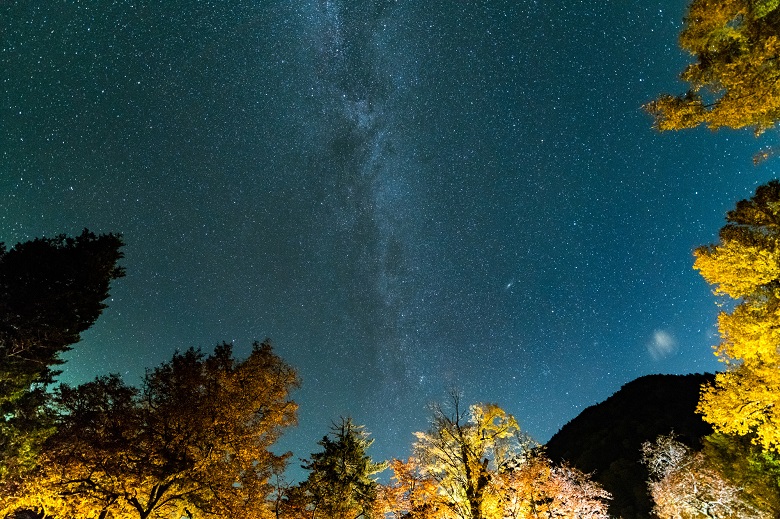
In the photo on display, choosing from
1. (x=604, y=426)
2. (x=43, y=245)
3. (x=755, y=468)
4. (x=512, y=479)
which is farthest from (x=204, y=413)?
(x=604, y=426)

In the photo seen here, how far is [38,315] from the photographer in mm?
17734

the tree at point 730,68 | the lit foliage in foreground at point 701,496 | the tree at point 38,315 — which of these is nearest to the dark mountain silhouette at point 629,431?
the lit foliage in foreground at point 701,496

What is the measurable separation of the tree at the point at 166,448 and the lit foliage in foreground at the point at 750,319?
1670 centimetres

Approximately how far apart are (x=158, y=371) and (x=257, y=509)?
23.8ft

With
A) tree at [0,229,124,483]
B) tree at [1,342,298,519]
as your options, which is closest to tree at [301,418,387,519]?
tree at [1,342,298,519]

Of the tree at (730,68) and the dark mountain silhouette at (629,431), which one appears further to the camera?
the dark mountain silhouette at (629,431)

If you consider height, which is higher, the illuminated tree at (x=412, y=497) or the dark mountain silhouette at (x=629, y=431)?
the dark mountain silhouette at (x=629, y=431)

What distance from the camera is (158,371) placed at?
16.8 meters

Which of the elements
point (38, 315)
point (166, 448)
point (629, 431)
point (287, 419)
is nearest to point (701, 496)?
point (287, 419)

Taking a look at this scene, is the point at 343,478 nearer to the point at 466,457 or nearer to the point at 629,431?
the point at 466,457

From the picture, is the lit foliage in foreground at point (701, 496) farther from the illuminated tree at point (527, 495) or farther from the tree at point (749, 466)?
the illuminated tree at point (527, 495)

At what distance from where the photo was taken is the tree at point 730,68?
352 inches

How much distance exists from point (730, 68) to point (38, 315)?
27.3m

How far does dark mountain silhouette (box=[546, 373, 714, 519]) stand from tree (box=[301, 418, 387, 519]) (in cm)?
3639
